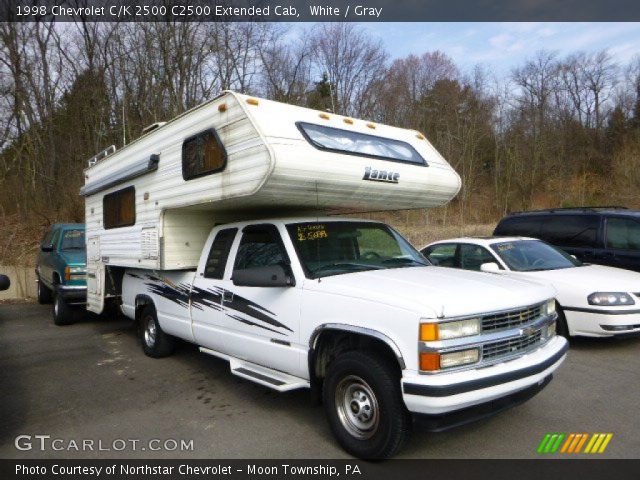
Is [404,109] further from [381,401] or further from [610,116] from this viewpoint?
[381,401]

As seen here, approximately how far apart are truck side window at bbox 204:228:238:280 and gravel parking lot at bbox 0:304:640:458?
51.5 inches

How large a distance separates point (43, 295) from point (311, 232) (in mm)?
10532

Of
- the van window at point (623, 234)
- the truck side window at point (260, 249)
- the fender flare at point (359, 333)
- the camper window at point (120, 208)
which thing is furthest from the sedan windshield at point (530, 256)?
the camper window at point (120, 208)

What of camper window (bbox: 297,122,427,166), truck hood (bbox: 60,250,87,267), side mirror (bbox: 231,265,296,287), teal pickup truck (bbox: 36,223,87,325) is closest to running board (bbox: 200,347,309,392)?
side mirror (bbox: 231,265,296,287)

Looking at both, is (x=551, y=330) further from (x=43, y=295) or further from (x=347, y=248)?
(x=43, y=295)

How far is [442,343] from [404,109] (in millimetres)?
31091

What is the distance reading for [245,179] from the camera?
468 cm

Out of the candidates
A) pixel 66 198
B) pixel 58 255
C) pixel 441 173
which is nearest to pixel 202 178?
pixel 441 173

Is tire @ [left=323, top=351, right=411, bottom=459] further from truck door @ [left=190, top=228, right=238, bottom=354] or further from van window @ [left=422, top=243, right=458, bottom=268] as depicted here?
van window @ [left=422, top=243, right=458, bottom=268]

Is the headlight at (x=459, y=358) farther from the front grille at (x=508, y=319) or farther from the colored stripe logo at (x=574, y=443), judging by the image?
the colored stripe logo at (x=574, y=443)

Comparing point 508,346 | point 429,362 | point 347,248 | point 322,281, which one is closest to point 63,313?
point 347,248

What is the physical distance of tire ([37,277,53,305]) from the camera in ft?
41.1

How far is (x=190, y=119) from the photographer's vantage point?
5.79 m

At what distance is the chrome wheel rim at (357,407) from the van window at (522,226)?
7652 millimetres
